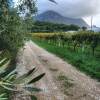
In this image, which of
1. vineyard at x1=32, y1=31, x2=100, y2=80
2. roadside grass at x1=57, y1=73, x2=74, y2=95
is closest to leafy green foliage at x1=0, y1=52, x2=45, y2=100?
roadside grass at x1=57, y1=73, x2=74, y2=95

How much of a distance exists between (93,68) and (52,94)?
5951mm

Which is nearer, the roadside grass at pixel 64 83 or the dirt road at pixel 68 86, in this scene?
the dirt road at pixel 68 86

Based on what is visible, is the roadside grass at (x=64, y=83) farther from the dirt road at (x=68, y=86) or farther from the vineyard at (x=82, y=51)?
the vineyard at (x=82, y=51)

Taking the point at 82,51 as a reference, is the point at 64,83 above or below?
above

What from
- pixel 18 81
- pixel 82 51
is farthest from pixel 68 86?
pixel 82 51

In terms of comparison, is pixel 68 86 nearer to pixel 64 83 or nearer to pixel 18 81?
pixel 64 83

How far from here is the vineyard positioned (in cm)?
1650

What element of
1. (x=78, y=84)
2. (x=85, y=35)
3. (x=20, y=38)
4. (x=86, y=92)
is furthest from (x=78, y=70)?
(x=85, y=35)

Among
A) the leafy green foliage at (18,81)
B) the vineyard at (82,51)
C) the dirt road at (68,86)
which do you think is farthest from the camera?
the vineyard at (82,51)

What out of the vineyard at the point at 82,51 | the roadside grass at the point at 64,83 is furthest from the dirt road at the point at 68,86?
the vineyard at the point at 82,51

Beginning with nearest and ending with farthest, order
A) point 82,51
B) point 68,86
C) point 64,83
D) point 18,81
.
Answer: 1. point 18,81
2. point 68,86
3. point 64,83
4. point 82,51

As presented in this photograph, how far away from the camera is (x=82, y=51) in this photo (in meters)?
27.5

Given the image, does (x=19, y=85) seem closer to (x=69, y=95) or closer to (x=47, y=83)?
(x=69, y=95)

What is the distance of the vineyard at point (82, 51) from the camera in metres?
16.5
